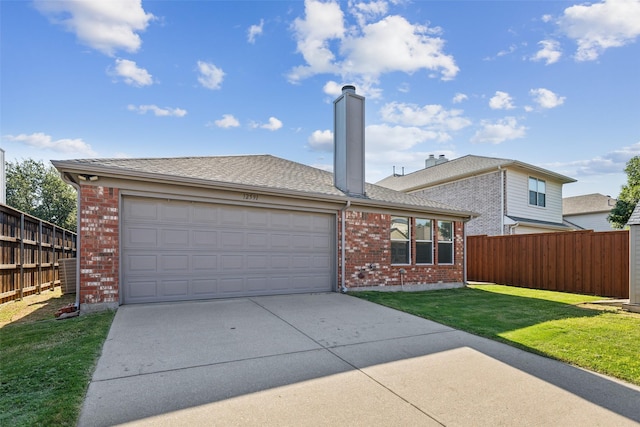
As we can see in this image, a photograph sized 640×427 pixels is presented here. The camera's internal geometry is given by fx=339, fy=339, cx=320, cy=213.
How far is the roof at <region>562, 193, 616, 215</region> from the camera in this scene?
2767 centimetres

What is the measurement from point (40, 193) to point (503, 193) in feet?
124

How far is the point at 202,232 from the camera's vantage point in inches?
303

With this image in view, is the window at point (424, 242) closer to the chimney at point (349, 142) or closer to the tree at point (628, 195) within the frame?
the chimney at point (349, 142)

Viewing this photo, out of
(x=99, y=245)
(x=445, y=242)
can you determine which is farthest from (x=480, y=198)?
(x=99, y=245)

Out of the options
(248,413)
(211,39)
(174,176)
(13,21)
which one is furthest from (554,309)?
(13,21)

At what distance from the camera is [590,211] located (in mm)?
27922

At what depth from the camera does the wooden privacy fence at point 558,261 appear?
9.92m

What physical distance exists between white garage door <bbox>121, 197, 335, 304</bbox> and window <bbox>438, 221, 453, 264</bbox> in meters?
4.31

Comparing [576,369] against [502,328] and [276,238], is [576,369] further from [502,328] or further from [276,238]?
[276,238]

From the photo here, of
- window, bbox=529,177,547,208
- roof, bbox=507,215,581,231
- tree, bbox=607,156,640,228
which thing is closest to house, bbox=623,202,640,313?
roof, bbox=507,215,581,231

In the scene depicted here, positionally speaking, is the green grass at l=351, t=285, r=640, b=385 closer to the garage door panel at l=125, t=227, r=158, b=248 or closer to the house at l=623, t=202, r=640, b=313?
the house at l=623, t=202, r=640, b=313

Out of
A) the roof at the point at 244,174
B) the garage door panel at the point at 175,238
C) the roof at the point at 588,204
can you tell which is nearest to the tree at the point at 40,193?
the roof at the point at 244,174

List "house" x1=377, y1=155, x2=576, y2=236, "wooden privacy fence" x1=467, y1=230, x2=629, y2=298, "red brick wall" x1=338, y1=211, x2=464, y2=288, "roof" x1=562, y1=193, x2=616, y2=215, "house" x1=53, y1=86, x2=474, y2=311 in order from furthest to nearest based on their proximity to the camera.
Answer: "roof" x1=562, y1=193, x2=616, y2=215 → "house" x1=377, y1=155, x2=576, y2=236 → "wooden privacy fence" x1=467, y1=230, x2=629, y2=298 → "red brick wall" x1=338, y1=211, x2=464, y2=288 → "house" x1=53, y1=86, x2=474, y2=311

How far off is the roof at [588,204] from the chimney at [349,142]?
2679 cm
